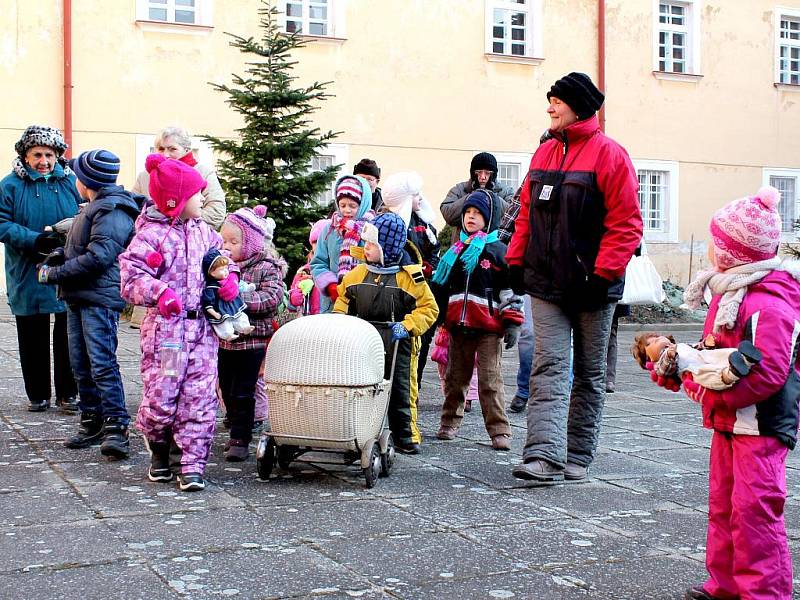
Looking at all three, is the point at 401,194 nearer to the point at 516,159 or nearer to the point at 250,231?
the point at 250,231

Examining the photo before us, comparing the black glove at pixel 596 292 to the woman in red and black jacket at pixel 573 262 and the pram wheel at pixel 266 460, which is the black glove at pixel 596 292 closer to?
the woman in red and black jacket at pixel 573 262

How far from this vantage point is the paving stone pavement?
450 cm

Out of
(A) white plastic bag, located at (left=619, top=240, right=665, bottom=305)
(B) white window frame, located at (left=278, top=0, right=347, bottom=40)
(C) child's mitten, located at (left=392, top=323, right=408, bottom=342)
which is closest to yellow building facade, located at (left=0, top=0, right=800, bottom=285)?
(B) white window frame, located at (left=278, top=0, right=347, bottom=40)

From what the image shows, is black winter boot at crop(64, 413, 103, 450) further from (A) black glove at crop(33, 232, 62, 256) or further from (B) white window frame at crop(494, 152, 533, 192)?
(B) white window frame at crop(494, 152, 533, 192)

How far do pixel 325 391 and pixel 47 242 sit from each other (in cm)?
289

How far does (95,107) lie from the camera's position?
19.7 metres

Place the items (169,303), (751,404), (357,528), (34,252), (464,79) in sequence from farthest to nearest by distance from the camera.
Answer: (464,79) < (34,252) < (169,303) < (357,528) < (751,404)

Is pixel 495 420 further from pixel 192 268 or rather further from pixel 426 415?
pixel 192 268

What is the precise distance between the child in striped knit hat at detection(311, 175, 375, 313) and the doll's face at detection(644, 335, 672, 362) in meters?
3.67

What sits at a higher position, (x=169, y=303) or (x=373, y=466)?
(x=169, y=303)

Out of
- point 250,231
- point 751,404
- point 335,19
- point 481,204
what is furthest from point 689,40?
point 751,404

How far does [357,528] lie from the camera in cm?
534

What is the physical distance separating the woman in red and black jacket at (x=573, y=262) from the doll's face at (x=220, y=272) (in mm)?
1651

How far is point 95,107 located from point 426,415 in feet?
41.0
